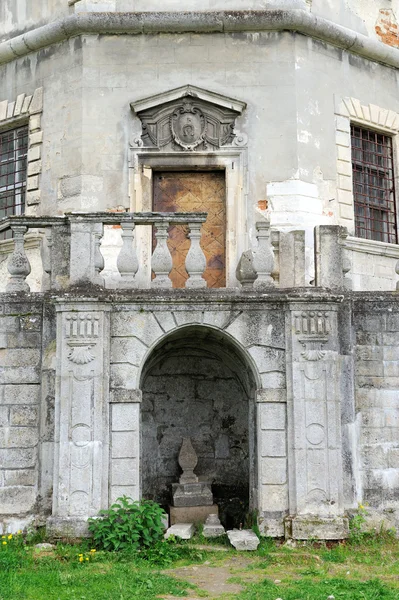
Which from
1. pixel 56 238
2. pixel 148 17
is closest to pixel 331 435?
pixel 56 238

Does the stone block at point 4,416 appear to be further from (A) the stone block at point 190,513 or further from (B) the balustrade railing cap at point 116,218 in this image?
(A) the stone block at point 190,513

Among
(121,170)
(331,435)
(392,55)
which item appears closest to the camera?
(331,435)

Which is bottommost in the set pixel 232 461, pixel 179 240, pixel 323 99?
pixel 232 461

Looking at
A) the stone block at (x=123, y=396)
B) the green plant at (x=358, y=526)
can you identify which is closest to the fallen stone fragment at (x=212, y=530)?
the green plant at (x=358, y=526)

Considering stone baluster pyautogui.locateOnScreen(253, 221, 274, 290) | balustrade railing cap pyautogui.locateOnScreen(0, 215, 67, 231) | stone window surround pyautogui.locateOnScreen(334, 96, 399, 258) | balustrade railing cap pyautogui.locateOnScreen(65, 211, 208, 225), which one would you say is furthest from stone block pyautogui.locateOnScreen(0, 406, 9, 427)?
stone window surround pyautogui.locateOnScreen(334, 96, 399, 258)

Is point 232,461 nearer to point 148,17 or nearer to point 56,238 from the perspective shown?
point 56,238

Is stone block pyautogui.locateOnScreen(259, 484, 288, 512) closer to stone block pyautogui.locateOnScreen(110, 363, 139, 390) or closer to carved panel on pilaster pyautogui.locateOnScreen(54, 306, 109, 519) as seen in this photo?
carved panel on pilaster pyautogui.locateOnScreen(54, 306, 109, 519)

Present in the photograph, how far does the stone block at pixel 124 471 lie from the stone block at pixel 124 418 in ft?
1.19

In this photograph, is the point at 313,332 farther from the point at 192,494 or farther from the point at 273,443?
the point at 192,494

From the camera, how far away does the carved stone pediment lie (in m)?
12.6

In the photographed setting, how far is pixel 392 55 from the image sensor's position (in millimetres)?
14055

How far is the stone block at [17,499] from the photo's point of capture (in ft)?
28.4

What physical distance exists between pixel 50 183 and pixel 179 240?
2.51 metres

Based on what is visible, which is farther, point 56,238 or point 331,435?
point 56,238
